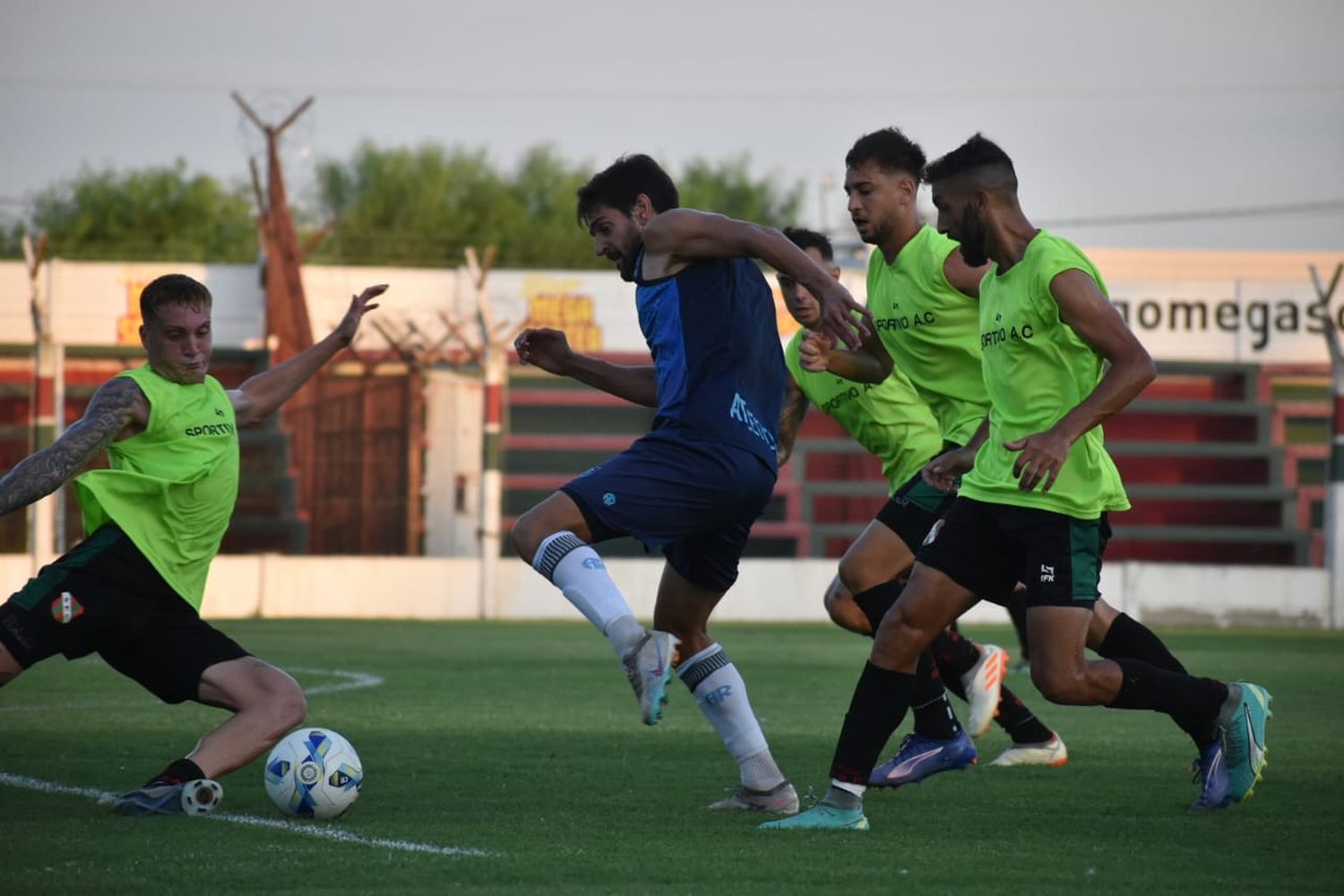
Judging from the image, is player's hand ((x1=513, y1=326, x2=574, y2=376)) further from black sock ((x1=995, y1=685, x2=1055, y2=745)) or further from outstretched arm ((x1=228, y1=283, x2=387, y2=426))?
black sock ((x1=995, y1=685, x2=1055, y2=745))

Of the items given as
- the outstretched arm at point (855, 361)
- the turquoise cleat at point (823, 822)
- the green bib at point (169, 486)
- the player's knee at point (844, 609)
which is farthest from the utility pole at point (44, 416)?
the turquoise cleat at point (823, 822)

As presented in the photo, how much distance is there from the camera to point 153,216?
57438 millimetres

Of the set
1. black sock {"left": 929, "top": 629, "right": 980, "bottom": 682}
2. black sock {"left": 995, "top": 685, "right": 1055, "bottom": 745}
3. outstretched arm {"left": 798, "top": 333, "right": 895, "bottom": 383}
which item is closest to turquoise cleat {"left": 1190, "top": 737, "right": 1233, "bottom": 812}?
black sock {"left": 995, "top": 685, "right": 1055, "bottom": 745}

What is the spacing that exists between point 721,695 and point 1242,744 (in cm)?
187

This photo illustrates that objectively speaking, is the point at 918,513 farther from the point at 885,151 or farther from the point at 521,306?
the point at 521,306

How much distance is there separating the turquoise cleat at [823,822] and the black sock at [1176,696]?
104 cm

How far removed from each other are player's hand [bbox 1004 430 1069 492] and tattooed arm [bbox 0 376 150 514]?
303 cm

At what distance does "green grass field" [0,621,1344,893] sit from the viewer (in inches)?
198

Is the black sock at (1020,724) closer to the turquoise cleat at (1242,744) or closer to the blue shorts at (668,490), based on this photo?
the turquoise cleat at (1242,744)

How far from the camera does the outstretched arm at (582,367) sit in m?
6.67

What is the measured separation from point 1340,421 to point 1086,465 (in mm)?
18149

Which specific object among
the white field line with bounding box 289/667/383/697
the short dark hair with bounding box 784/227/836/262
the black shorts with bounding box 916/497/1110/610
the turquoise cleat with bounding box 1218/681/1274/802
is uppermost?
the short dark hair with bounding box 784/227/836/262

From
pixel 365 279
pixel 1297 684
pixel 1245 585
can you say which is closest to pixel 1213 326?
pixel 1245 585

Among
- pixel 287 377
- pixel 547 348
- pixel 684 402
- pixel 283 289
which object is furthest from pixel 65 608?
pixel 283 289
